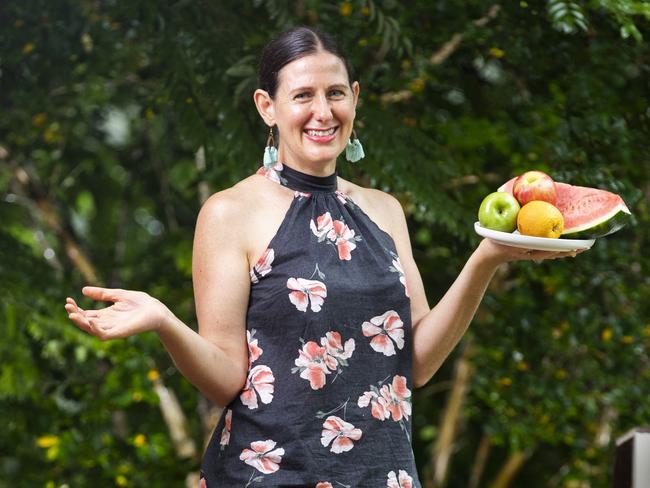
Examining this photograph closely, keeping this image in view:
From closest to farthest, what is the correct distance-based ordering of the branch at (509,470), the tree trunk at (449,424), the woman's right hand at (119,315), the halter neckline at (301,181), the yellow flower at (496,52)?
the woman's right hand at (119,315), the halter neckline at (301,181), the yellow flower at (496,52), the tree trunk at (449,424), the branch at (509,470)

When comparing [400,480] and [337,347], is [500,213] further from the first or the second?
[400,480]

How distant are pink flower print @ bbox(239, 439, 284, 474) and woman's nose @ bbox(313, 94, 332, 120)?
1.90ft

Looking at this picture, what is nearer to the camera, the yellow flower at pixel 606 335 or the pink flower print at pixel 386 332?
the pink flower print at pixel 386 332

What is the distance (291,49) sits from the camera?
2057mm

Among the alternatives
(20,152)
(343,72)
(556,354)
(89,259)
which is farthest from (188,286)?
(343,72)

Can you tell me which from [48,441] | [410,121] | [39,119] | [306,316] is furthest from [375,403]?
[39,119]

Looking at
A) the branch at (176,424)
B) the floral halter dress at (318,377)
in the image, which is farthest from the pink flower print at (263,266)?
the branch at (176,424)

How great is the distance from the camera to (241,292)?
1945 mm

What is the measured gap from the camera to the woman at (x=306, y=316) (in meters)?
1.90

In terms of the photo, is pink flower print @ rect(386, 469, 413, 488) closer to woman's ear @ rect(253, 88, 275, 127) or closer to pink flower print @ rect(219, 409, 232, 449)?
pink flower print @ rect(219, 409, 232, 449)

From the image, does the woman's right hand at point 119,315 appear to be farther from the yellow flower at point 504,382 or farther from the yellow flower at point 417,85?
the yellow flower at point 504,382

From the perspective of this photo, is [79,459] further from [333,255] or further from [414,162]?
[333,255]

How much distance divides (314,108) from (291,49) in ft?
0.43

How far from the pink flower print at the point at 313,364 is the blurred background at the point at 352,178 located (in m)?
0.99
